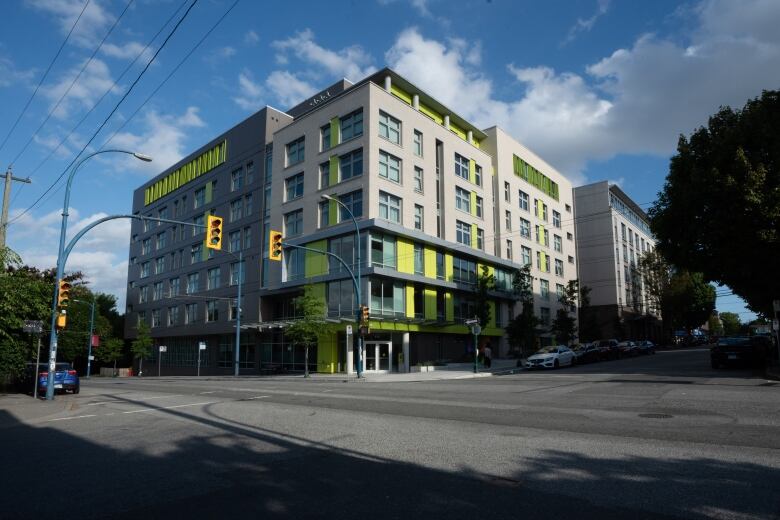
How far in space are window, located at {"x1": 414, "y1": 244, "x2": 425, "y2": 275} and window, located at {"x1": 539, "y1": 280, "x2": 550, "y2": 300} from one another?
74.0 ft

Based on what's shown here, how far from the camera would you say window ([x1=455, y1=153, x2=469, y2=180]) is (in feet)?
155

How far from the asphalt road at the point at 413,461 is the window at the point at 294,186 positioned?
31.1 metres

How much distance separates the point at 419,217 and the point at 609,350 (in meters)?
17.7

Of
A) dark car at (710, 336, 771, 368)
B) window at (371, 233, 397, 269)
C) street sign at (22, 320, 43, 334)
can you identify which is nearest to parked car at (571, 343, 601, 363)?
dark car at (710, 336, 771, 368)

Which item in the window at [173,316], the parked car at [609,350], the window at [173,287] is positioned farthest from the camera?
the window at [173,287]

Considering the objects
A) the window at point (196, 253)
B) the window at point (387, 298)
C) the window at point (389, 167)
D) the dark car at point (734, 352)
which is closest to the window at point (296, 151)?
the window at point (389, 167)

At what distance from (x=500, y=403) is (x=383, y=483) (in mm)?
8086

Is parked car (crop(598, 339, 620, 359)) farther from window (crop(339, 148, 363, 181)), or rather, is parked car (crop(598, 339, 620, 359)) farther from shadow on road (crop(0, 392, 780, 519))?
shadow on road (crop(0, 392, 780, 519))

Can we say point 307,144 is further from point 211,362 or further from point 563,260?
point 563,260

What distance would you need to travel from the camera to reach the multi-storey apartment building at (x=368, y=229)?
125ft

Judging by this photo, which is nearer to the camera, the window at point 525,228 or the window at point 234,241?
the window at point 234,241

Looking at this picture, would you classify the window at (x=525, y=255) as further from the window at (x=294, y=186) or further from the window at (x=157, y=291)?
the window at (x=157, y=291)

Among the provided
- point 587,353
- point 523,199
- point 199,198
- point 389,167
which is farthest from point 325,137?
point 523,199

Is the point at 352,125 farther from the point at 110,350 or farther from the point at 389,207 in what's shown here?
the point at 110,350
